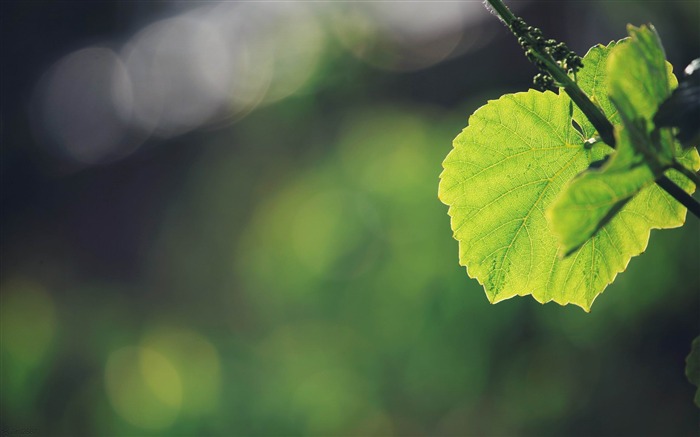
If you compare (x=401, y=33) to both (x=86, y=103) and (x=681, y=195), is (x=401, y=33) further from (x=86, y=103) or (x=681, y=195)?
(x=681, y=195)

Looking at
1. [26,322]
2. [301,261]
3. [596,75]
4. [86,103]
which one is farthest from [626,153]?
[86,103]

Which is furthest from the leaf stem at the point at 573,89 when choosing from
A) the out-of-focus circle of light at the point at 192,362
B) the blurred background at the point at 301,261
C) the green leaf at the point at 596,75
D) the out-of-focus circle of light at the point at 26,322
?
the out-of-focus circle of light at the point at 26,322

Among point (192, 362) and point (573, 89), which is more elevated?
point (192, 362)

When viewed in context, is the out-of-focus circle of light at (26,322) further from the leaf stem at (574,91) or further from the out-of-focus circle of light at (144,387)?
the leaf stem at (574,91)

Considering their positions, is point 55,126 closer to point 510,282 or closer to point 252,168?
point 252,168

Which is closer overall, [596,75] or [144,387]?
[596,75]

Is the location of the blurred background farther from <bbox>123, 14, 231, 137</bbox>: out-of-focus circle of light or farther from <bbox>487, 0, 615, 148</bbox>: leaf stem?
<bbox>487, 0, 615, 148</bbox>: leaf stem

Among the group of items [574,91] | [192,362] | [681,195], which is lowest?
[681,195]

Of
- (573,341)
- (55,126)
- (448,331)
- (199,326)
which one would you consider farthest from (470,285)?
(55,126)
